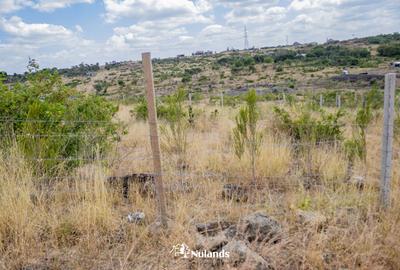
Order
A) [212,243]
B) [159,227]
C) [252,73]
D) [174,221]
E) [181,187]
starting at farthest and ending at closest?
[252,73]
[181,187]
[174,221]
[159,227]
[212,243]

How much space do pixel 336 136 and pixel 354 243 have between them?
3716mm

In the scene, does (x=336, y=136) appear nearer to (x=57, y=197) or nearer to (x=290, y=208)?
(x=290, y=208)

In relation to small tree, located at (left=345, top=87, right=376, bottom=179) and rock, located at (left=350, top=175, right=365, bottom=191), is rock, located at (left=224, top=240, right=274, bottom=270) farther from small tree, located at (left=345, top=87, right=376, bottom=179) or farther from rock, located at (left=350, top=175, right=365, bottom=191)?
small tree, located at (left=345, top=87, right=376, bottom=179)

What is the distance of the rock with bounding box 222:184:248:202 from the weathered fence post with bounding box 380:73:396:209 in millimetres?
1626

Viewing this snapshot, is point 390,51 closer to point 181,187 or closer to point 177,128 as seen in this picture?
point 177,128

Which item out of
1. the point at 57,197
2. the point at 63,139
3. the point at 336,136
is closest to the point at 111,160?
the point at 63,139

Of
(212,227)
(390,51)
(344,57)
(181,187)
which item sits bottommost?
(212,227)

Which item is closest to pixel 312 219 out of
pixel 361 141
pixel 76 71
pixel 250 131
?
pixel 250 131

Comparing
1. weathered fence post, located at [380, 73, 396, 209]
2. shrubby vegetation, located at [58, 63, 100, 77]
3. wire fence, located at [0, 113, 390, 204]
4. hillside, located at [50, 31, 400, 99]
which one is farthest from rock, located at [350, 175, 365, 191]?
shrubby vegetation, located at [58, 63, 100, 77]

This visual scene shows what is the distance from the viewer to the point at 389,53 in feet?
132

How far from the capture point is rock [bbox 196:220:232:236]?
3543 millimetres

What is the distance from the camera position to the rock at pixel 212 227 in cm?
354

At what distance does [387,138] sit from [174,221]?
2.57 meters

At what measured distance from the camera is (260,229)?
335 cm
